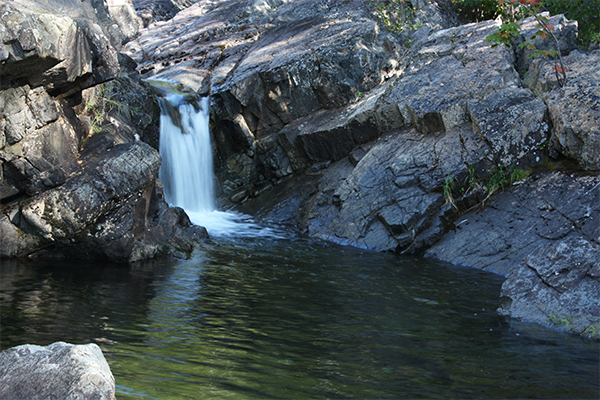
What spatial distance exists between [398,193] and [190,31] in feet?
42.2

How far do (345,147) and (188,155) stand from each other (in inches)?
181

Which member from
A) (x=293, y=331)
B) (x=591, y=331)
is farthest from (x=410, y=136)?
(x=293, y=331)

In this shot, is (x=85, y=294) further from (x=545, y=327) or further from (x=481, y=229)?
(x=481, y=229)

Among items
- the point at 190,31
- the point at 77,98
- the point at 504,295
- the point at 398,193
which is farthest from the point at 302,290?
the point at 190,31

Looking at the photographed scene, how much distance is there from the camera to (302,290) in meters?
7.44

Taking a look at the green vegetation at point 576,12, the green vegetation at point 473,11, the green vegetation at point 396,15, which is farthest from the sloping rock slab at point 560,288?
the green vegetation at point 473,11

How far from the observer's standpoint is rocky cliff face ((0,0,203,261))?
8.38 meters

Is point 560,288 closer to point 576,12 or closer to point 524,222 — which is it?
point 524,222

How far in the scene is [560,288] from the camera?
640 centimetres

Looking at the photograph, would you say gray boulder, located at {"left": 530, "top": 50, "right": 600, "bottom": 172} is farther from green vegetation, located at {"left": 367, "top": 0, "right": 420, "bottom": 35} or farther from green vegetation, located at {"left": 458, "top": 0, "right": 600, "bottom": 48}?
green vegetation, located at {"left": 367, "top": 0, "right": 420, "bottom": 35}

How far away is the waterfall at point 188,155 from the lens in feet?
45.2

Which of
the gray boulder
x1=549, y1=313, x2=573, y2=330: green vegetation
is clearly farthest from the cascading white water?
x1=549, y1=313, x2=573, y2=330: green vegetation

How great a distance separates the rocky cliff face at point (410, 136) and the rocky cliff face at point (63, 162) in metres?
4.31

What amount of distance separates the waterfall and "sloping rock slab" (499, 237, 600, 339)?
310 inches
